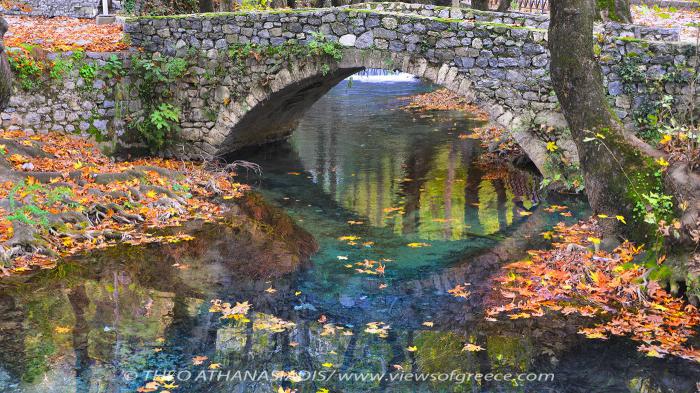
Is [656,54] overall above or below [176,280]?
above

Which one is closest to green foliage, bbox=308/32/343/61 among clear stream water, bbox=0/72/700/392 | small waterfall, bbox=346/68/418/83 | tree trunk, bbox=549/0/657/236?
clear stream water, bbox=0/72/700/392

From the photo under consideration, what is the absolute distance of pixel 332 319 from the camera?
6430mm

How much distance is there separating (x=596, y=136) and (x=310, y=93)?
7.73 m

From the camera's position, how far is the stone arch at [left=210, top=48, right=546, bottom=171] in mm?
10734

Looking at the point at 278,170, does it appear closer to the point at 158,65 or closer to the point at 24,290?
the point at 158,65

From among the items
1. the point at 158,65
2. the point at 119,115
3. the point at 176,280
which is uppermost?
the point at 158,65

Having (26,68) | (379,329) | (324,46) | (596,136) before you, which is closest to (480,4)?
(324,46)

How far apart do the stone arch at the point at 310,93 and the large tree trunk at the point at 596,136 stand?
3689 millimetres

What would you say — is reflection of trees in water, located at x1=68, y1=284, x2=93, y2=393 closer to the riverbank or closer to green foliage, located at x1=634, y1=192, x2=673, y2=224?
the riverbank

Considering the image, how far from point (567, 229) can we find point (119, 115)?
286 inches

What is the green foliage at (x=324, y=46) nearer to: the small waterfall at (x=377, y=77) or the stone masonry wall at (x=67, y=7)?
the stone masonry wall at (x=67, y=7)

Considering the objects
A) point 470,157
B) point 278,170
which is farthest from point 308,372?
point 470,157

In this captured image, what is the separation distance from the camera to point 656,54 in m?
9.67

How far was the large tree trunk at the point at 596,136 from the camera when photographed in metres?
6.66
